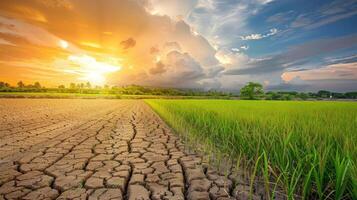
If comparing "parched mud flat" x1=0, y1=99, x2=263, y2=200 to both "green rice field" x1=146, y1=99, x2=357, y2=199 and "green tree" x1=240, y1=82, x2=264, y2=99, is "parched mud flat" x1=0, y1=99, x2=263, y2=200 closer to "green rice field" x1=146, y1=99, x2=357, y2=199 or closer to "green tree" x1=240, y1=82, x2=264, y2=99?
"green rice field" x1=146, y1=99, x2=357, y2=199

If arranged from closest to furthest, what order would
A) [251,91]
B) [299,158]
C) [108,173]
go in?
1. [299,158]
2. [108,173]
3. [251,91]

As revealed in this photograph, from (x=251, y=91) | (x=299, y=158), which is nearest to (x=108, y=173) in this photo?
(x=299, y=158)

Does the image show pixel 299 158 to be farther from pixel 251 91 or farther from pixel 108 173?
pixel 251 91

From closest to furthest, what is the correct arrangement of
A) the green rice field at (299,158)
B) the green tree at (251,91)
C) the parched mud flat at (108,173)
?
the green rice field at (299,158) → the parched mud flat at (108,173) → the green tree at (251,91)

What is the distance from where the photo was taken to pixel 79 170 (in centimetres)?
293

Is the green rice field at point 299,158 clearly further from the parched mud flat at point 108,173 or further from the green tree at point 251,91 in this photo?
the green tree at point 251,91

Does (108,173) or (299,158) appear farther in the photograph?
(108,173)

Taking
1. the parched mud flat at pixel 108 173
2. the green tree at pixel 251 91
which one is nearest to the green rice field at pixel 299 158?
the parched mud flat at pixel 108 173

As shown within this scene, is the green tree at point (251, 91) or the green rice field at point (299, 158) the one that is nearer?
the green rice field at point (299, 158)

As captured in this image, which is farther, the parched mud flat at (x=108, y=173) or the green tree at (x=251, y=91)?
the green tree at (x=251, y=91)

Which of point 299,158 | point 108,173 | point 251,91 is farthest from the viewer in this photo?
point 251,91

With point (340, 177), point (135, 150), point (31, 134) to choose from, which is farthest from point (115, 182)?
point (31, 134)

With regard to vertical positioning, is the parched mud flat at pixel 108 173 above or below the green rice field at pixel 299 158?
below

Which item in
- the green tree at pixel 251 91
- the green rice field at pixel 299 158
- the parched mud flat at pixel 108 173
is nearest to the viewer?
the green rice field at pixel 299 158
